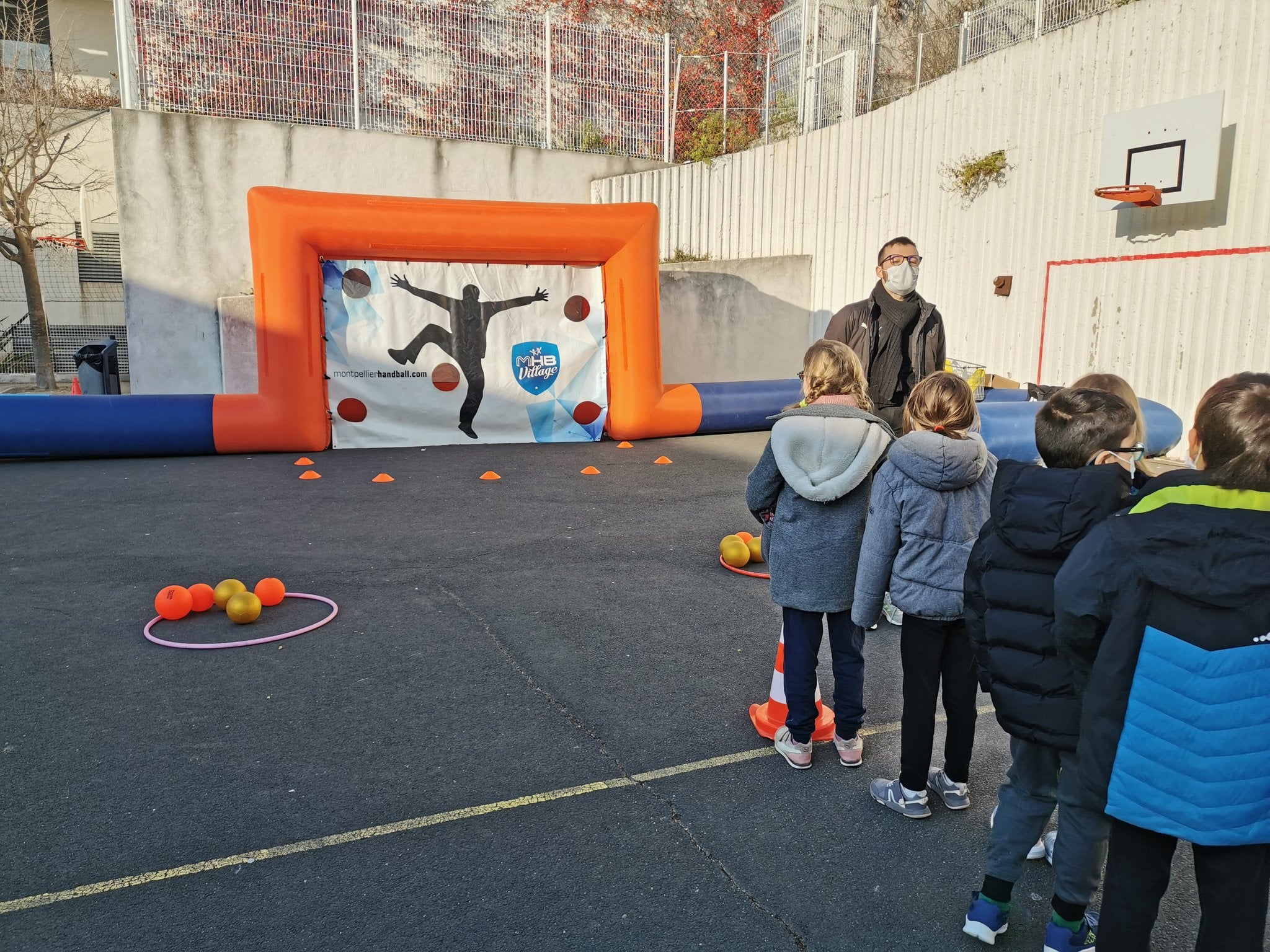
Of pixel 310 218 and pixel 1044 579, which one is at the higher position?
pixel 310 218

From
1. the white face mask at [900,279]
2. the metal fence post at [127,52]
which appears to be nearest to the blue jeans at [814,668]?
the white face mask at [900,279]

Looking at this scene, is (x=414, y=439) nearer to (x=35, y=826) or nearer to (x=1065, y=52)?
(x=35, y=826)

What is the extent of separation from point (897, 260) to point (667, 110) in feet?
48.0

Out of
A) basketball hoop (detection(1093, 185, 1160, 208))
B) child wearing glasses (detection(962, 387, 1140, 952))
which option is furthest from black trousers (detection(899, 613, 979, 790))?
basketball hoop (detection(1093, 185, 1160, 208))

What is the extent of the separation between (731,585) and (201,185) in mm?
12808

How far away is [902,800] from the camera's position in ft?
11.2

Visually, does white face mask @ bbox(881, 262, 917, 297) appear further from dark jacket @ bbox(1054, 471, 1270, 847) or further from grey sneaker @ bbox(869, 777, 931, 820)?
dark jacket @ bbox(1054, 471, 1270, 847)

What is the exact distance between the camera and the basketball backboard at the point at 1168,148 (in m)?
9.74

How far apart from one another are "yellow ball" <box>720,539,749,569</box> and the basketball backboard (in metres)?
7.10

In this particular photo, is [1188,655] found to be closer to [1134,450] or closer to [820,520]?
[1134,450]

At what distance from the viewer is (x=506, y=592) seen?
5.89 metres

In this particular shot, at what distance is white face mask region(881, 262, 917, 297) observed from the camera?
525cm

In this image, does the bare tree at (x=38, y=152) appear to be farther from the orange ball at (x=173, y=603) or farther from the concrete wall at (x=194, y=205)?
the orange ball at (x=173, y=603)

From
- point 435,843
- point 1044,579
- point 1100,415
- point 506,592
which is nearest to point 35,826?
point 435,843
